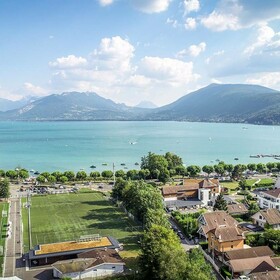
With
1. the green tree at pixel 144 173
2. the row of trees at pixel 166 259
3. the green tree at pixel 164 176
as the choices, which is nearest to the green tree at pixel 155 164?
the green tree at pixel 144 173

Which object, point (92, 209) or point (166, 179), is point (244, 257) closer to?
point (92, 209)

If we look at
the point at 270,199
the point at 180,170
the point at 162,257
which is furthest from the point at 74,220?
the point at 180,170

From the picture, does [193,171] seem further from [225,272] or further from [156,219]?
[225,272]

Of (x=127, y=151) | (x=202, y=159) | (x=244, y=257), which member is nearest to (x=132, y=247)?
(x=244, y=257)

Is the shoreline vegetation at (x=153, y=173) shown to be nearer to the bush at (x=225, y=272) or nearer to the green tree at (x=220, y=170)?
the green tree at (x=220, y=170)

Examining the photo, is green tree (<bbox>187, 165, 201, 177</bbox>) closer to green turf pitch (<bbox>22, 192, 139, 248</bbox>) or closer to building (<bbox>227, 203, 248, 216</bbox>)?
green turf pitch (<bbox>22, 192, 139, 248</bbox>)

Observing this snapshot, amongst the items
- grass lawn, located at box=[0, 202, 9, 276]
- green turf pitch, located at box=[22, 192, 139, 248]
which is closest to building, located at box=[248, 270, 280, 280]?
green turf pitch, located at box=[22, 192, 139, 248]
